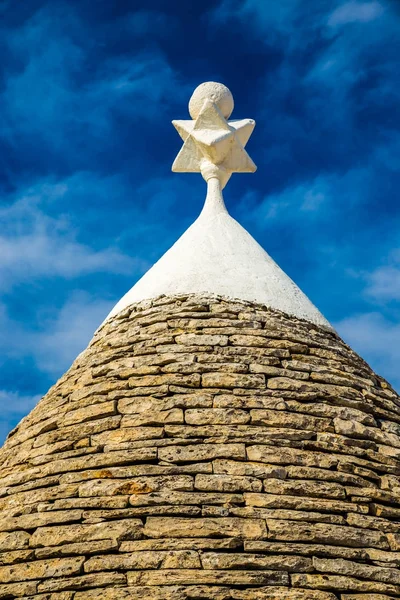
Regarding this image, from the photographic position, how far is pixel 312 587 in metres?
5.34

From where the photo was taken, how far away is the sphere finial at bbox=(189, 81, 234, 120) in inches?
377

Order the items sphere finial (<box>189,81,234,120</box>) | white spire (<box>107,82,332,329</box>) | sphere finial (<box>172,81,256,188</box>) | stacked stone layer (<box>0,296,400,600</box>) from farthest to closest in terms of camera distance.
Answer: sphere finial (<box>189,81,234,120</box>) < sphere finial (<box>172,81,256,188</box>) < white spire (<box>107,82,332,329</box>) < stacked stone layer (<box>0,296,400,600</box>)

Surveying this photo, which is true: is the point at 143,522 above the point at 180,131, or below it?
below

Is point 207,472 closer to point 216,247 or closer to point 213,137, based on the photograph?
point 216,247

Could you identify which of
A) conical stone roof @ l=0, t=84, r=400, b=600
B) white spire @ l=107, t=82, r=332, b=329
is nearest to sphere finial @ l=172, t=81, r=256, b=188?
white spire @ l=107, t=82, r=332, b=329

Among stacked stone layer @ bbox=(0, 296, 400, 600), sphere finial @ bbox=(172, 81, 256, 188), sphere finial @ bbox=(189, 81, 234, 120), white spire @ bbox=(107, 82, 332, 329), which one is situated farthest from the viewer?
sphere finial @ bbox=(189, 81, 234, 120)

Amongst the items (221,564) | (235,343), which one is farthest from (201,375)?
(221,564)

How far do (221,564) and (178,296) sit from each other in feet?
9.42

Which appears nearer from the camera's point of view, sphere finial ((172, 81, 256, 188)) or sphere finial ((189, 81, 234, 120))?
sphere finial ((172, 81, 256, 188))

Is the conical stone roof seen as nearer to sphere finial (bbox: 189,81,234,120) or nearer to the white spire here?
the white spire

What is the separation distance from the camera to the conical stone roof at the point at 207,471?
5.40m

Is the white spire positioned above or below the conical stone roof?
above

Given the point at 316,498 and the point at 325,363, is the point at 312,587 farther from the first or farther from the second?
the point at 325,363

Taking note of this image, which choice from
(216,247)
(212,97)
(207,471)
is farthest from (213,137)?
(207,471)
